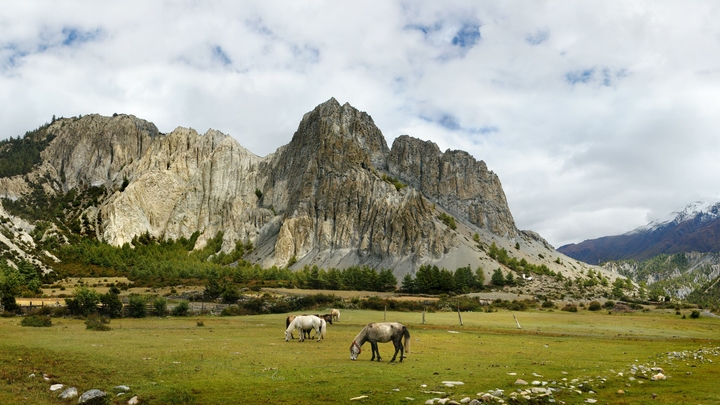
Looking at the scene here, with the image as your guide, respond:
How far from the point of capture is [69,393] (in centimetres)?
1421

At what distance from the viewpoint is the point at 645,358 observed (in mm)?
24531

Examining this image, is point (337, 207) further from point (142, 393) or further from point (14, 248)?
point (142, 393)

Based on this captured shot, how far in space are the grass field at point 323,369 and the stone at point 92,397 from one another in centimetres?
32

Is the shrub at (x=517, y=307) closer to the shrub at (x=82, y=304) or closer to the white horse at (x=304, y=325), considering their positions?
the white horse at (x=304, y=325)

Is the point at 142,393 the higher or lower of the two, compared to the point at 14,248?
lower

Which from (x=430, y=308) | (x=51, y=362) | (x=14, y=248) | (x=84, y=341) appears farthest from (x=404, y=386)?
(x=14, y=248)

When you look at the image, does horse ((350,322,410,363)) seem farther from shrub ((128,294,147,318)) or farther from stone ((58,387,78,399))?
shrub ((128,294,147,318))

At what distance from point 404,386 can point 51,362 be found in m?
14.6

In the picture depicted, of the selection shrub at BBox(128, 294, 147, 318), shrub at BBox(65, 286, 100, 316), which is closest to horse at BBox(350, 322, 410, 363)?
shrub at BBox(128, 294, 147, 318)

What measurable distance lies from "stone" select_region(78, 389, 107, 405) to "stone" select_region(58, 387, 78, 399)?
343 mm

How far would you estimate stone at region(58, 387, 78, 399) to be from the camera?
14029 millimetres

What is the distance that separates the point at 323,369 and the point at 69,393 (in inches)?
357

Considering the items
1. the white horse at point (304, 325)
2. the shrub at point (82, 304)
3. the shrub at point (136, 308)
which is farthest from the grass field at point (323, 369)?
the shrub at point (82, 304)

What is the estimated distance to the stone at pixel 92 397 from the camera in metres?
13.6
